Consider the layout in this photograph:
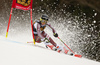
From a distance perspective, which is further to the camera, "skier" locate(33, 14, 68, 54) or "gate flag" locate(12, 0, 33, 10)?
"skier" locate(33, 14, 68, 54)

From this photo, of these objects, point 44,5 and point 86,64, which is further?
point 44,5

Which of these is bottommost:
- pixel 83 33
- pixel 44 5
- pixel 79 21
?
pixel 83 33

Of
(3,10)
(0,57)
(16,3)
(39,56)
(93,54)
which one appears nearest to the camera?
(0,57)

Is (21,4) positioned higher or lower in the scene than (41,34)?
higher

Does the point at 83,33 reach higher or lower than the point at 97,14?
lower

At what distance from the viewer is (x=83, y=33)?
378 inches

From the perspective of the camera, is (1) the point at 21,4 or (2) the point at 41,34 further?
(2) the point at 41,34

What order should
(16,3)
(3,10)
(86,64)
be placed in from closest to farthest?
(86,64) → (16,3) → (3,10)

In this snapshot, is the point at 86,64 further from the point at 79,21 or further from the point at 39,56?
the point at 79,21

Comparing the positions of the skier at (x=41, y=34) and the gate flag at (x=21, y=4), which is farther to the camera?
the skier at (x=41, y=34)

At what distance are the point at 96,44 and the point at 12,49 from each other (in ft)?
26.5

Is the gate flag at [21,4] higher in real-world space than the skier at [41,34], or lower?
higher

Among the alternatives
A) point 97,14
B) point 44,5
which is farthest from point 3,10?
point 97,14

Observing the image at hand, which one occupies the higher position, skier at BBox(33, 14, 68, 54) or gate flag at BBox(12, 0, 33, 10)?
gate flag at BBox(12, 0, 33, 10)
